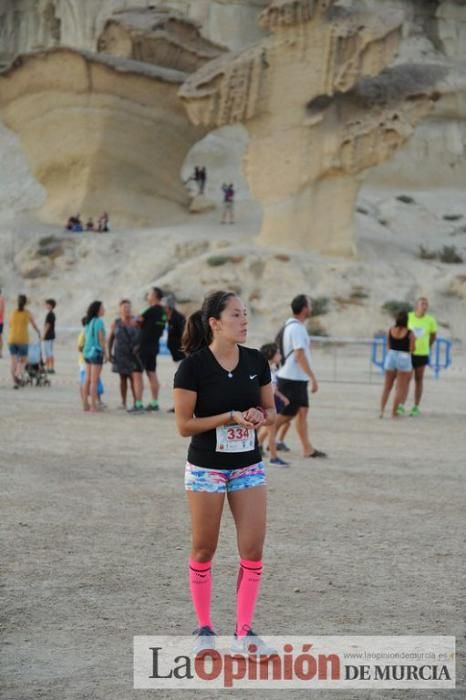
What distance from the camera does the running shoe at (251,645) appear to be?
450 cm

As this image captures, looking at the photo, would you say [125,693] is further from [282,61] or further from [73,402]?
[282,61]

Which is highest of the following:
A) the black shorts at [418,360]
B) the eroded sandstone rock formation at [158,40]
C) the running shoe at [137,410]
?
the eroded sandstone rock formation at [158,40]

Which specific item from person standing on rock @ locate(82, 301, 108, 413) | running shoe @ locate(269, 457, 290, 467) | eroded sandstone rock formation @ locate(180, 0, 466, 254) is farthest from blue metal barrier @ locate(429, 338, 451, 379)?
running shoe @ locate(269, 457, 290, 467)

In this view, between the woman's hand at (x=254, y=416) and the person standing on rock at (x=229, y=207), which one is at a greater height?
the person standing on rock at (x=229, y=207)

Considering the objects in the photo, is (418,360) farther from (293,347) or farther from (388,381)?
(293,347)

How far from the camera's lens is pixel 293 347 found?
10.0m

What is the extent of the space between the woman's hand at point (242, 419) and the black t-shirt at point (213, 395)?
0.08 meters

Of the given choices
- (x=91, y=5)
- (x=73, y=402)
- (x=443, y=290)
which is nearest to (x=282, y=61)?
(x=443, y=290)

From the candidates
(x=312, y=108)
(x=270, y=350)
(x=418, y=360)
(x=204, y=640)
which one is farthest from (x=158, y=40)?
(x=204, y=640)

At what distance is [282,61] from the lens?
3200 cm

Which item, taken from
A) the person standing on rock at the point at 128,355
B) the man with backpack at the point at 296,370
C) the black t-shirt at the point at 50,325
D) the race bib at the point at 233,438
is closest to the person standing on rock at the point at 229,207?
the black t-shirt at the point at 50,325

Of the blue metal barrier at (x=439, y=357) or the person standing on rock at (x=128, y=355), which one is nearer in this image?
the person standing on rock at (x=128, y=355)

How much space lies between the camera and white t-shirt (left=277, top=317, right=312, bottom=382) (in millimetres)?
10039

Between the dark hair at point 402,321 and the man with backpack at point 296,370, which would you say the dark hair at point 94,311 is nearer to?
the dark hair at point 402,321
